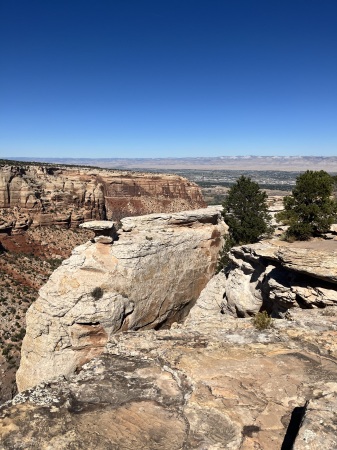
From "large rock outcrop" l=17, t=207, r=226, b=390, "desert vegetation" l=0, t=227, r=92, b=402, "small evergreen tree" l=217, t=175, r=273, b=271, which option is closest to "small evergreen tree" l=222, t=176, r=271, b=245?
"small evergreen tree" l=217, t=175, r=273, b=271

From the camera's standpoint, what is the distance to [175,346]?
36.4ft

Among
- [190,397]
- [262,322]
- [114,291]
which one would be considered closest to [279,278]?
[262,322]

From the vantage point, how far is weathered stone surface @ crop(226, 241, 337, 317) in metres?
15.7

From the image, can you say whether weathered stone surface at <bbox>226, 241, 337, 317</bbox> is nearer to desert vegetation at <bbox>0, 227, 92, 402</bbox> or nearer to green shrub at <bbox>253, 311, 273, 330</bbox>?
green shrub at <bbox>253, 311, 273, 330</bbox>

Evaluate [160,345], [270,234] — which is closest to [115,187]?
[270,234]

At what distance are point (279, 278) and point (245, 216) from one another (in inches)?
378

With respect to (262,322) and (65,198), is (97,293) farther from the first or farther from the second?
(65,198)

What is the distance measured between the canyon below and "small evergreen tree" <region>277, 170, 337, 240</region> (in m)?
1.05

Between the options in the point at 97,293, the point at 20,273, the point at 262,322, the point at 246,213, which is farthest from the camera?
the point at 20,273

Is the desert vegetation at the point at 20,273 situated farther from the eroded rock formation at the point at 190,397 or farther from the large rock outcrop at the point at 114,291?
the eroded rock formation at the point at 190,397

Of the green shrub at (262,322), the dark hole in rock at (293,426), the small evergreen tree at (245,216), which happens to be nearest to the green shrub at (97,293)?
the small evergreen tree at (245,216)

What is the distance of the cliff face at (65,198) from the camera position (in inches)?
2409

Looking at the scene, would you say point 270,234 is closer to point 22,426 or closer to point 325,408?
point 325,408

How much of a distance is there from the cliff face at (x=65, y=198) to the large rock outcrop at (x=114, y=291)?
3933 cm
